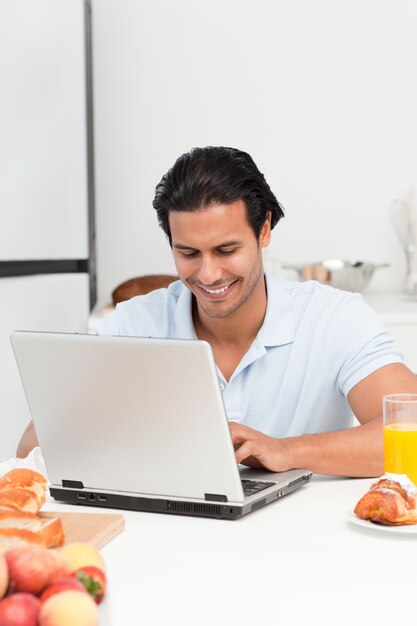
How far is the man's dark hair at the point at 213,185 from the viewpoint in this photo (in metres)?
1.82

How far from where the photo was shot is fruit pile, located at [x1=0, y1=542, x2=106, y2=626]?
2.69 feet

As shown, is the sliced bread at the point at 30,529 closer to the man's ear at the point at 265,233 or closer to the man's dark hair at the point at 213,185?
the man's dark hair at the point at 213,185

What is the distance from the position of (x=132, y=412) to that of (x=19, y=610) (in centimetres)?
→ 55

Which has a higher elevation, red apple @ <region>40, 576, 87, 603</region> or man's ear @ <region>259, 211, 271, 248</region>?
man's ear @ <region>259, 211, 271, 248</region>

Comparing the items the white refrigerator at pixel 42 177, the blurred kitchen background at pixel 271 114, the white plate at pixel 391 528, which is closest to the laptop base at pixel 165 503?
the white plate at pixel 391 528

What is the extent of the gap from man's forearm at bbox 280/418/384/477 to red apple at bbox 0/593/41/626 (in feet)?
2.59

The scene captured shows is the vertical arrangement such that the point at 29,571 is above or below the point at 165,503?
above

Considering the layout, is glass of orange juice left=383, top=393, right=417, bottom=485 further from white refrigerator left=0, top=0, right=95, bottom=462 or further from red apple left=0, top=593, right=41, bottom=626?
white refrigerator left=0, top=0, right=95, bottom=462

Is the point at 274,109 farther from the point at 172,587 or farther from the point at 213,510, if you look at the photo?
the point at 172,587

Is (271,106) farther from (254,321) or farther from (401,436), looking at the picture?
(401,436)

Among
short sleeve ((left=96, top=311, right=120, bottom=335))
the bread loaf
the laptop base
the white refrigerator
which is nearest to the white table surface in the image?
the laptop base

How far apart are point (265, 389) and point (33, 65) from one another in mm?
1305

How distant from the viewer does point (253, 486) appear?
147 centimetres

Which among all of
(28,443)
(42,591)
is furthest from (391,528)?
(28,443)
